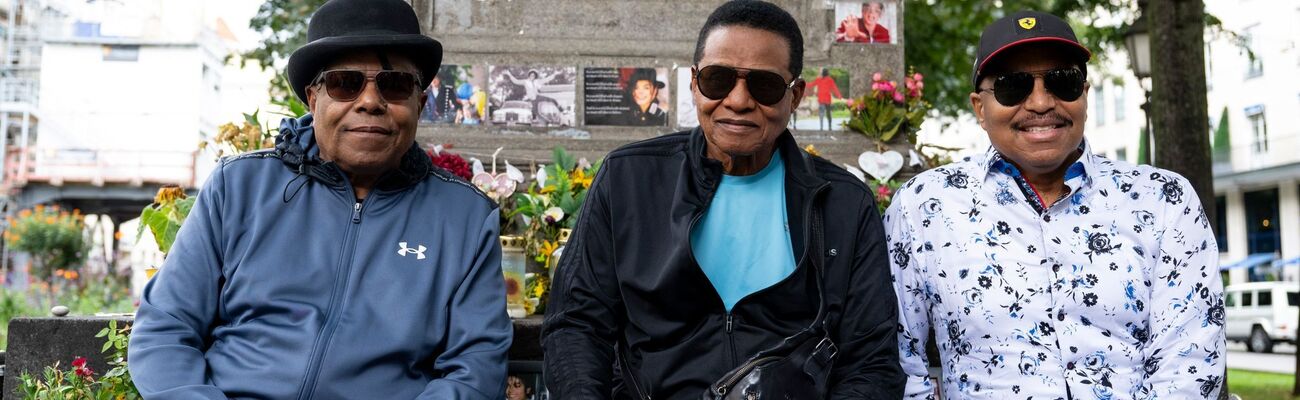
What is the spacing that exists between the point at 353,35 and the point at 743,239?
1263mm

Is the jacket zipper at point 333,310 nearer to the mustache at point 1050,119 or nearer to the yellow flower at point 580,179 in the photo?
the yellow flower at point 580,179

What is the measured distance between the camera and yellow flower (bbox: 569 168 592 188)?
5000 millimetres

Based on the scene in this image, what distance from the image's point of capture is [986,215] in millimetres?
3322

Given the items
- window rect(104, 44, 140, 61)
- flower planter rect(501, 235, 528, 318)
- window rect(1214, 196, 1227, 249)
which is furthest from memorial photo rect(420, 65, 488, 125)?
window rect(104, 44, 140, 61)

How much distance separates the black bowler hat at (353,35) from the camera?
10.6 ft

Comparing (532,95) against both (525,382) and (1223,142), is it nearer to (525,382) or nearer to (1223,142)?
(525,382)

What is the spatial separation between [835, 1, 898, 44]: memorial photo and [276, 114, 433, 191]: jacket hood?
3835mm

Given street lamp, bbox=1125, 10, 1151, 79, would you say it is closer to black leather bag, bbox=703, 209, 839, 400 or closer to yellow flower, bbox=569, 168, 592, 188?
yellow flower, bbox=569, 168, 592, 188

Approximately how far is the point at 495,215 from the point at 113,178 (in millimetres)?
38405

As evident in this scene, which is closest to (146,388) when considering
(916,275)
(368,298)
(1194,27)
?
(368,298)

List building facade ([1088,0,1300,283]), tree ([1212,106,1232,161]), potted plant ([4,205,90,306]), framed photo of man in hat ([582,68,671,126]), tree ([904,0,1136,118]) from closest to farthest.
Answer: framed photo of man in hat ([582,68,671,126])
tree ([904,0,1136,118])
potted plant ([4,205,90,306])
building facade ([1088,0,1300,283])
tree ([1212,106,1232,161])

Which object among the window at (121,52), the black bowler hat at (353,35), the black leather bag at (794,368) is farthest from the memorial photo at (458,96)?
the window at (121,52)

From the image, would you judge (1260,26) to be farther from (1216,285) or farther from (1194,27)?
(1216,285)

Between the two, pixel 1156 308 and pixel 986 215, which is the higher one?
pixel 986 215
